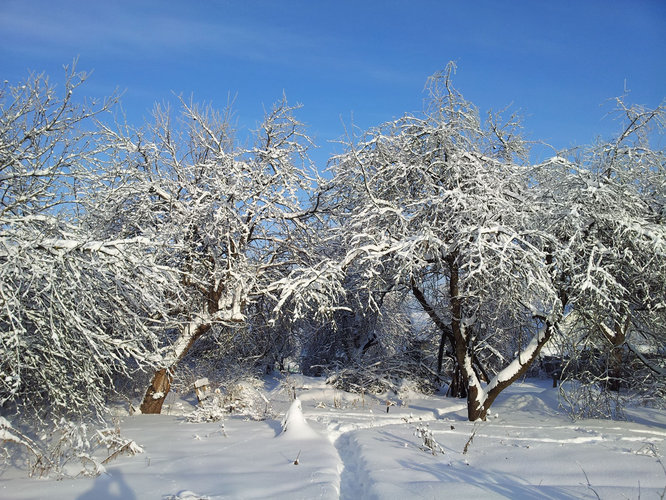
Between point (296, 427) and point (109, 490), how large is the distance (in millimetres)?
3008

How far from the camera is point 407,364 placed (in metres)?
16.8

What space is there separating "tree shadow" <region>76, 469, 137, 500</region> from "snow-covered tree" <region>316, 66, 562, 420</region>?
16.2 feet

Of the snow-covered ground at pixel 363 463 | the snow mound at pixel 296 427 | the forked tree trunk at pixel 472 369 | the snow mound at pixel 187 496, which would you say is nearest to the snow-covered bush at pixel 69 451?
the snow-covered ground at pixel 363 463

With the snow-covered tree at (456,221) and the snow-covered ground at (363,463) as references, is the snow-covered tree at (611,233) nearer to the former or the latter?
the snow-covered tree at (456,221)

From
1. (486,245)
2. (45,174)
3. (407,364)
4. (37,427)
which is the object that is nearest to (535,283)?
(486,245)

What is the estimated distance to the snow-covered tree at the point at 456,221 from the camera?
845cm

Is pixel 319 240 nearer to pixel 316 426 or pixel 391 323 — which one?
Answer: pixel 316 426

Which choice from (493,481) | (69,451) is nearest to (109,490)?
(69,451)

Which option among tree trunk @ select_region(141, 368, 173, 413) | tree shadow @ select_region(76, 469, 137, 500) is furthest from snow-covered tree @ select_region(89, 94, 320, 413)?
tree shadow @ select_region(76, 469, 137, 500)

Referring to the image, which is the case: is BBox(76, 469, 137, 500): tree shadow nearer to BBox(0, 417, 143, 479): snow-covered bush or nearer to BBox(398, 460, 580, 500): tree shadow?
BBox(0, 417, 143, 479): snow-covered bush

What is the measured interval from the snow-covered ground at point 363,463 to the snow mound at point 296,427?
21mm

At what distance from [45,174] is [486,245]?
659 cm

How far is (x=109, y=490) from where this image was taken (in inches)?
184

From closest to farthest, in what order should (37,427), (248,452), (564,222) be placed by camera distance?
(248,452) < (37,427) < (564,222)
